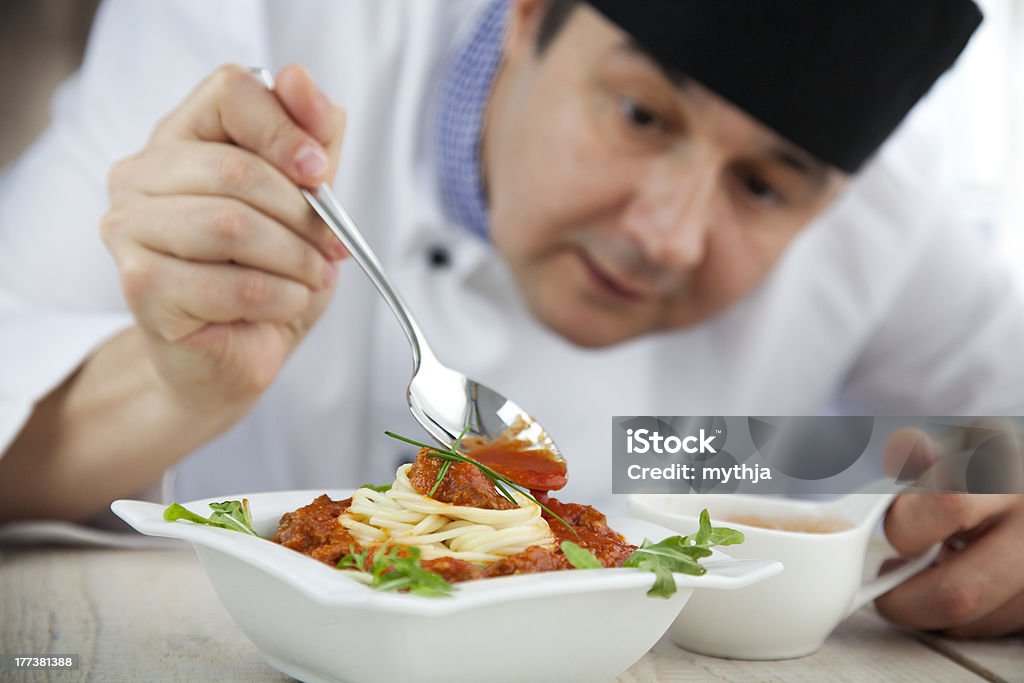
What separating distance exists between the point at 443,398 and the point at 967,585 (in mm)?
479

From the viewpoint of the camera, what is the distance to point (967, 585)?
0.76m

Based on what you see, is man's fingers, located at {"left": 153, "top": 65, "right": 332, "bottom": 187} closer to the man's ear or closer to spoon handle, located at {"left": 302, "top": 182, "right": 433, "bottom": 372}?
spoon handle, located at {"left": 302, "top": 182, "right": 433, "bottom": 372}

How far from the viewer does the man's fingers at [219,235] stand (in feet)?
2.86

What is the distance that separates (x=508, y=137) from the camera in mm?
1413

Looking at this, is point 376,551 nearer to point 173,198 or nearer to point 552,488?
point 552,488

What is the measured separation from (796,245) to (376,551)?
149 cm

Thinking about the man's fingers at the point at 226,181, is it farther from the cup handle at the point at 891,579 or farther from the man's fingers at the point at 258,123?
the cup handle at the point at 891,579

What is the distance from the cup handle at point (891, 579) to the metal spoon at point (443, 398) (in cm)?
27

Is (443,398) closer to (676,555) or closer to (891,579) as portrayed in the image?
(676,555)

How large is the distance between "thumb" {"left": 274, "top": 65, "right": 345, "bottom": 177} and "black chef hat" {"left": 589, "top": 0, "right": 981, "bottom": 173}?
0.49 meters

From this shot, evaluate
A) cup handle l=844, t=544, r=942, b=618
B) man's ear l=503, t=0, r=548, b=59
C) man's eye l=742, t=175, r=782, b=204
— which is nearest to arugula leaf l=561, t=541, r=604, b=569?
cup handle l=844, t=544, r=942, b=618

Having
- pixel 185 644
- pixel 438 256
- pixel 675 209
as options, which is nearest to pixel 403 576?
pixel 185 644

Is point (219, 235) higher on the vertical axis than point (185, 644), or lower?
higher

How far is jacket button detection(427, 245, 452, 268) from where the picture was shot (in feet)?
5.19
